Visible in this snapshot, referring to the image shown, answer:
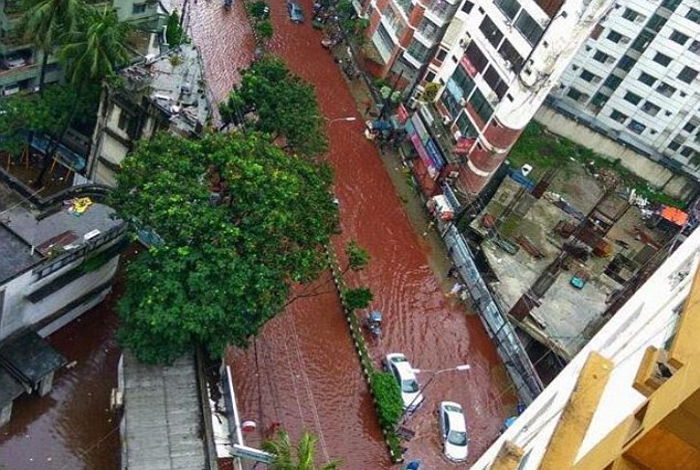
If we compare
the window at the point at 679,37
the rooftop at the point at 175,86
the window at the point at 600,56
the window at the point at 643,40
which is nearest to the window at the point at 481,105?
the window at the point at 600,56

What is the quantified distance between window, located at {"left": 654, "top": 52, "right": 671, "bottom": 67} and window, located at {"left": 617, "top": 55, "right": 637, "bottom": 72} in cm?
148

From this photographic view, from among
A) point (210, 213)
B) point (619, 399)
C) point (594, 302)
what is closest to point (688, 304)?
point (619, 399)

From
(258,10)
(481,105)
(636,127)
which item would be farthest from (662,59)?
(258,10)

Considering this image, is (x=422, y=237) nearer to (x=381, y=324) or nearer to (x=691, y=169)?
(x=381, y=324)

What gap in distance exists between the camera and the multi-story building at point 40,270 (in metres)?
25.9

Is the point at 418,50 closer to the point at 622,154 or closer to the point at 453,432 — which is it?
the point at 622,154

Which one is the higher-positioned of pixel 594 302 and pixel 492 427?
pixel 594 302

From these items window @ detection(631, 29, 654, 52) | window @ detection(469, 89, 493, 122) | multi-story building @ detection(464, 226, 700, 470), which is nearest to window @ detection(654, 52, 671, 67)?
window @ detection(631, 29, 654, 52)

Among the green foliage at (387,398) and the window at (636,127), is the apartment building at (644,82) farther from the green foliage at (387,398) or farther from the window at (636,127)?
the green foliage at (387,398)

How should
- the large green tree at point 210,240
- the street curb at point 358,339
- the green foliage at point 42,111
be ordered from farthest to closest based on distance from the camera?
the green foliage at point 42,111, the street curb at point 358,339, the large green tree at point 210,240

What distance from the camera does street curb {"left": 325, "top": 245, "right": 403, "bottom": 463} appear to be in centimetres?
3138

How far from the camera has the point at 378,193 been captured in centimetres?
4353

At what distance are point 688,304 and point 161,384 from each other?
22.1 meters

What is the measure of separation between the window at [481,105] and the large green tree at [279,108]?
1103cm
